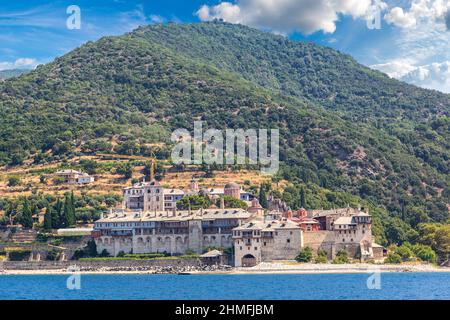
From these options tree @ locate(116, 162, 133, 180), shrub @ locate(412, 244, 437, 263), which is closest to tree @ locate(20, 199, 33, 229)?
tree @ locate(116, 162, 133, 180)

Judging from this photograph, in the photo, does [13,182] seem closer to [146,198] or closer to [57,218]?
[146,198]

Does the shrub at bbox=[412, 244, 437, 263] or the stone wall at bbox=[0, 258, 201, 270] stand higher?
the shrub at bbox=[412, 244, 437, 263]

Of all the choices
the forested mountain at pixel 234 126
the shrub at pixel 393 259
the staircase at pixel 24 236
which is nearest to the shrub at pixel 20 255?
the staircase at pixel 24 236

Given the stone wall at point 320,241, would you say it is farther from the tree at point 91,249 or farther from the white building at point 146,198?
the white building at point 146,198

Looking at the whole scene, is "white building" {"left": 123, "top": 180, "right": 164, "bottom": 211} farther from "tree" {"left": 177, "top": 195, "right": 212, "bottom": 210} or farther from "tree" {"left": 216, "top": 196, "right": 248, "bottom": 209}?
"tree" {"left": 216, "top": 196, "right": 248, "bottom": 209}

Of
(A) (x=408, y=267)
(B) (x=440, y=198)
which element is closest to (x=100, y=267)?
(A) (x=408, y=267)

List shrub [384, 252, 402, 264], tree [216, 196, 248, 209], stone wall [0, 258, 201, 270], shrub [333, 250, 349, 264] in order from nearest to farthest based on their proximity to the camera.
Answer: shrub [333, 250, 349, 264] → stone wall [0, 258, 201, 270] → shrub [384, 252, 402, 264] → tree [216, 196, 248, 209]
